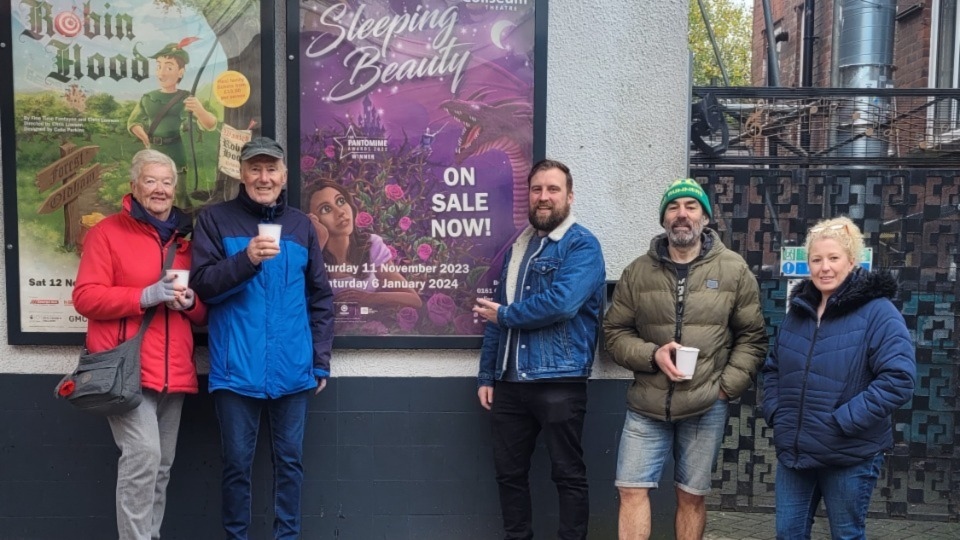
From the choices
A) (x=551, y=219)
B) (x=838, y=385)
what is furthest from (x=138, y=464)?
(x=838, y=385)

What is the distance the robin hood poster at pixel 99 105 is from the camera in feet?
13.7

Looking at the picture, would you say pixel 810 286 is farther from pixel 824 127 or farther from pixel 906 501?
pixel 906 501

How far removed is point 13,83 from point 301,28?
4.89 feet

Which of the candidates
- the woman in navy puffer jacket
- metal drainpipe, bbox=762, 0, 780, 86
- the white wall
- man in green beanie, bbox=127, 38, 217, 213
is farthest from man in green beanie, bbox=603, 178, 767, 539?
metal drainpipe, bbox=762, 0, 780, 86

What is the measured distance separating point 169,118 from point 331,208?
0.94 m

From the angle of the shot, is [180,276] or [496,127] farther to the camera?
[496,127]

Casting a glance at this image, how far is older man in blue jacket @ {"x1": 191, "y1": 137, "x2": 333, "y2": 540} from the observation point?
3648 millimetres

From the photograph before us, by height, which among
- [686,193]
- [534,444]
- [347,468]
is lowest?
[347,468]

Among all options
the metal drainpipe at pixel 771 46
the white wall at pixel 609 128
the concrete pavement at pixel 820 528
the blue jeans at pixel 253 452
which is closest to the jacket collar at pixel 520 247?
the white wall at pixel 609 128

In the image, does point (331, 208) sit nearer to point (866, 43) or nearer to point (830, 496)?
point (830, 496)

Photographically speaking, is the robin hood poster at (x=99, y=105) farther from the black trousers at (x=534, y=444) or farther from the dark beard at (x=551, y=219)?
the black trousers at (x=534, y=444)

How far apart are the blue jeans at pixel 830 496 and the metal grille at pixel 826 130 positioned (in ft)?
6.88

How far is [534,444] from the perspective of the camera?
404 centimetres

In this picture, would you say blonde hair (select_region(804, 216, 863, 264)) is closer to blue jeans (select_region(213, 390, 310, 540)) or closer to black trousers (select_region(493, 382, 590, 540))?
black trousers (select_region(493, 382, 590, 540))
